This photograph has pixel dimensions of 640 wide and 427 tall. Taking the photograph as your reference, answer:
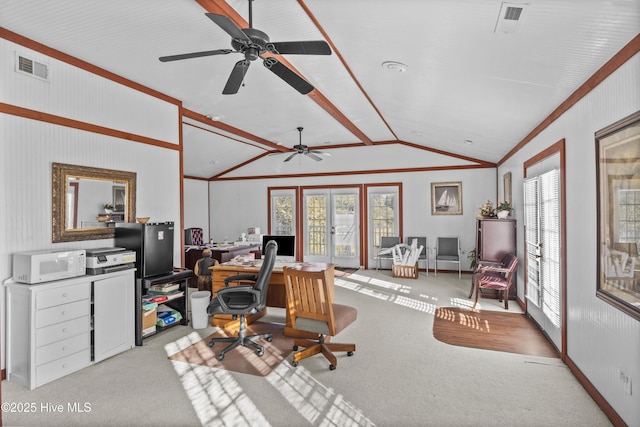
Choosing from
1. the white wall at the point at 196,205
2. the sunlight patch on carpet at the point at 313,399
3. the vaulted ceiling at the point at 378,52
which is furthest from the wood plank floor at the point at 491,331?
the white wall at the point at 196,205

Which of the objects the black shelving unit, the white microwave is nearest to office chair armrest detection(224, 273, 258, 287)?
the black shelving unit

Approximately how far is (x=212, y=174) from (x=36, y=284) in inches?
286

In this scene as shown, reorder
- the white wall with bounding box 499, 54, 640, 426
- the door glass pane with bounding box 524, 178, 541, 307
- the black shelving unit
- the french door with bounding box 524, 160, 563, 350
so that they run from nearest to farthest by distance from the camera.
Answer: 1. the white wall with bounding box 499, 54, 640, 426
2. the french door with bounding box 524, 160, 563, 350
3. the black shelving unit
4. the door glass pane with bounding box 524, 178, 541, 307

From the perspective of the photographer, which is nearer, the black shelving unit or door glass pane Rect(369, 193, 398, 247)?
the black shelving unit

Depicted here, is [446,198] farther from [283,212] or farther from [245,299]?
[245,299]

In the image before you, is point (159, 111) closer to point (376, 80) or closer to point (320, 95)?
point (320, 95)

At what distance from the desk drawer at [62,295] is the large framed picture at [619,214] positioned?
4320 mm

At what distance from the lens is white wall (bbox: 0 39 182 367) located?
3168 mm

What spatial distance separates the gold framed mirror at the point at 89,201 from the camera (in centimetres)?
355

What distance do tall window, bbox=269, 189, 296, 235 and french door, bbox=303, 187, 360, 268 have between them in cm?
35

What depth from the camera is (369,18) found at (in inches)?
107

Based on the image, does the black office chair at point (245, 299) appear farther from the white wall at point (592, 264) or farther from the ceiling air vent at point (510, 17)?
the white wall at point (592, 264)

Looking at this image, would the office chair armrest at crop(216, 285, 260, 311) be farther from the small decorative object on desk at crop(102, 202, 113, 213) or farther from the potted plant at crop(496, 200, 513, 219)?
the potted plant at crop(496, 200, 513, 219)

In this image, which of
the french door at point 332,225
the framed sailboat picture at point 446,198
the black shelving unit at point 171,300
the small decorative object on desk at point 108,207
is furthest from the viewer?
the french door at point 332,225
